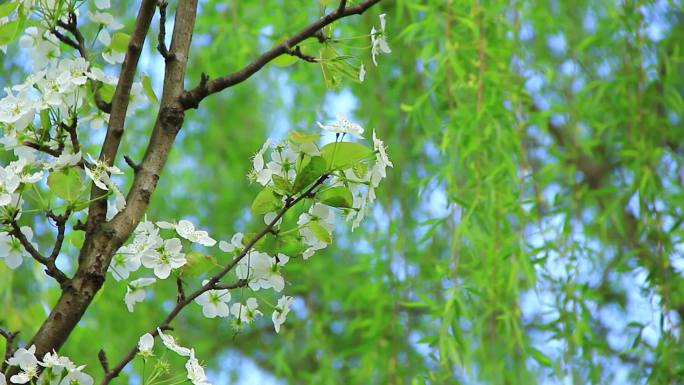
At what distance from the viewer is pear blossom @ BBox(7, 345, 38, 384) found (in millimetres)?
660

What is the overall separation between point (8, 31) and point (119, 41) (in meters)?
0.12

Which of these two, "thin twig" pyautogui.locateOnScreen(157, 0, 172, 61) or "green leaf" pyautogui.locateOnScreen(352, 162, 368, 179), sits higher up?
"thin twig" pyautogui.locateOnScreen(157, 0, 172, 61)

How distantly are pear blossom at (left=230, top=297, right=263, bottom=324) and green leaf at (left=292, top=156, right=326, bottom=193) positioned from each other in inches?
5.7

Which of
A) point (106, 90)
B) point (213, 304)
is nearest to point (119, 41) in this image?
point (106, 90)

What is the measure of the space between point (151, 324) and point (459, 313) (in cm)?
99

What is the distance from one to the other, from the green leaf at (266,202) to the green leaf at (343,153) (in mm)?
55

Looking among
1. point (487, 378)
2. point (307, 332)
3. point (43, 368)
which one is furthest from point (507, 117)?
point (43, 368)

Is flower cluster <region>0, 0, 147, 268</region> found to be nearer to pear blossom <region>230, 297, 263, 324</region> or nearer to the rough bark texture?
the rough bark texture

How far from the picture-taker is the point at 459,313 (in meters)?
1.44

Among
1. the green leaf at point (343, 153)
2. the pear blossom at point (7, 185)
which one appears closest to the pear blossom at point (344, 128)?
the green leaf at point (343, 153)

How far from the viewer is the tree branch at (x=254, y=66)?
0.74 meters

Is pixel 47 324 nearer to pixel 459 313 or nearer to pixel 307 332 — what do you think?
pixel 459 313

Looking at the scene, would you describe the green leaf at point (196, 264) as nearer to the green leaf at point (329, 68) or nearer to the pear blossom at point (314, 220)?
the pear blossom at point (314, 220)

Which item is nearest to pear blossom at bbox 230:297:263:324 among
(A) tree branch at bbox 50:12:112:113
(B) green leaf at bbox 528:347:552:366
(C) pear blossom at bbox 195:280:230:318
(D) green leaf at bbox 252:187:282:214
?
(C) pear blossom at bbox 195:280:230:318
